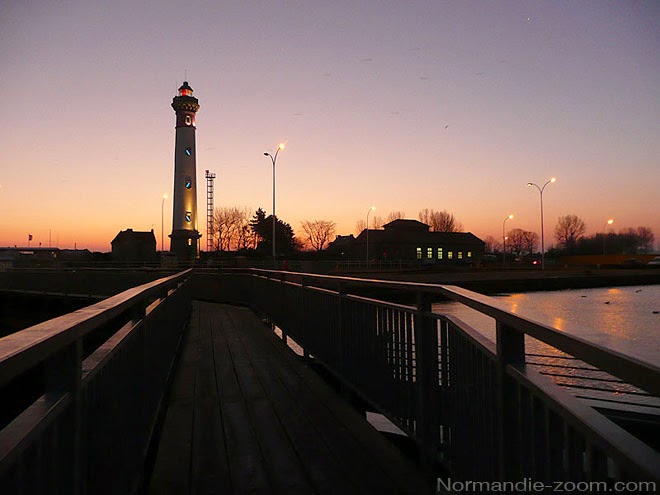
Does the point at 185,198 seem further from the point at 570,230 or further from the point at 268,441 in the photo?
the point at 570,230

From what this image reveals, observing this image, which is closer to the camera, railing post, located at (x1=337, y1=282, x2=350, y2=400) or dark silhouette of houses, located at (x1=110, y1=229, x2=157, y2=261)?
railing post, located at (x1=337, y1=282, x2=350, y2=400)

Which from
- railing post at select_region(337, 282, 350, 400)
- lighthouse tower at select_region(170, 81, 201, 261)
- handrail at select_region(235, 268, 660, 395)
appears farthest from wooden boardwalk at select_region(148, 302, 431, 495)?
lighthouse tower at select_region(170, 81, 201, 261)

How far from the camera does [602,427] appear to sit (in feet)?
4.50

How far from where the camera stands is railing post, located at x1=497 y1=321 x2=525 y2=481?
2129 mm

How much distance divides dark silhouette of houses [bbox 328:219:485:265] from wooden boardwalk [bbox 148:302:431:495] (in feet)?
259

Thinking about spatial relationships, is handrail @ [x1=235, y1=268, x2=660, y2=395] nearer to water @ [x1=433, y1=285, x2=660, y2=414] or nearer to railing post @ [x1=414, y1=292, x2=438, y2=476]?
water @ [x1=433, y1=285, x2=660, y2=414]

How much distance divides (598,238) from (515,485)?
5965 inches

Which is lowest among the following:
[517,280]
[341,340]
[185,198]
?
[517,280]

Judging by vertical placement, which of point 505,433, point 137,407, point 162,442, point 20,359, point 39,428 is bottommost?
point 162,442

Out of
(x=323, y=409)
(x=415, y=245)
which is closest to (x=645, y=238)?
(x=415, y=245)

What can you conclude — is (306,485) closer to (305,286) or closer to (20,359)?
(20,359)

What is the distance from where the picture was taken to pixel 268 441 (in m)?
4.08

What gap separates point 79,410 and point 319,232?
111 meters

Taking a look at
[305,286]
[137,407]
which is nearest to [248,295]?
[305,286]
